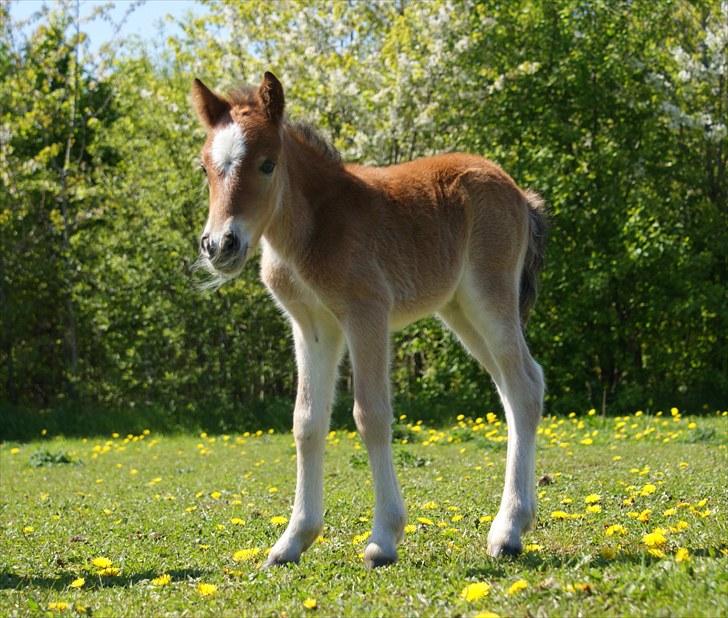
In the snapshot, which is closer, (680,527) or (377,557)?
(377,557)

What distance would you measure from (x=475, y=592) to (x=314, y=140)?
3201 millimetres

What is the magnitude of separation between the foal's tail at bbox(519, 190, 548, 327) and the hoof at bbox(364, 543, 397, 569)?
89.0 inches

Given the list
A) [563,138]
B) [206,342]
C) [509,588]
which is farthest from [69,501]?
[563,138]

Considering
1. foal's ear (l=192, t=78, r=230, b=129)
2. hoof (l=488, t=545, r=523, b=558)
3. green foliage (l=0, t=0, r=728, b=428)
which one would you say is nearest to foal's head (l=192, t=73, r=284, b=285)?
foal's ear (l=192, t=78, r=230, b=129)

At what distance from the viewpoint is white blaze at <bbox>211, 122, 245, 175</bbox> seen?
5.44 m

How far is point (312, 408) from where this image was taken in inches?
241

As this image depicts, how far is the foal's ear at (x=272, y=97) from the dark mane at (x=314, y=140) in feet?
1.64

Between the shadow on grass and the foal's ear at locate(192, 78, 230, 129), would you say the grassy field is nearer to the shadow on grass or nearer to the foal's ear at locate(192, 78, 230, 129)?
the shadow on grass

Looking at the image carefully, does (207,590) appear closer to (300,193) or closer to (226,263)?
(226,263)

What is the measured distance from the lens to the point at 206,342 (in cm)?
1998

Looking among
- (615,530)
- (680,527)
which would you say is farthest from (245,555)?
(680,527)

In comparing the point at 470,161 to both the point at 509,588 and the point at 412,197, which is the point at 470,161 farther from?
the point at 509,588

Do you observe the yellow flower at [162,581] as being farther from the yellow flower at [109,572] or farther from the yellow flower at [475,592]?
the yellow flower at [475,592]

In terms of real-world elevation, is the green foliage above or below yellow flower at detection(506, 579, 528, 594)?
above
